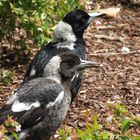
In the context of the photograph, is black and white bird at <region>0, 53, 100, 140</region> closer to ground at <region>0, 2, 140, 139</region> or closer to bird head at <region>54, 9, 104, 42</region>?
ground at <region>0, 2, 140, 139</region>

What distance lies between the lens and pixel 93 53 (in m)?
A: 6.95

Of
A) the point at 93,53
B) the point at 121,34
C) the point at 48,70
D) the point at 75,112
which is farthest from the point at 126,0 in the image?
the point at 48,70

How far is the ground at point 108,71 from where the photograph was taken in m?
5.68

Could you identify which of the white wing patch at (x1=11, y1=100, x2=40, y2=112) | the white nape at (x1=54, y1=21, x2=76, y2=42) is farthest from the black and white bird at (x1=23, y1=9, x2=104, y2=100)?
the white wing patch at (x1=11, y1=100, x2=40, y2=112)

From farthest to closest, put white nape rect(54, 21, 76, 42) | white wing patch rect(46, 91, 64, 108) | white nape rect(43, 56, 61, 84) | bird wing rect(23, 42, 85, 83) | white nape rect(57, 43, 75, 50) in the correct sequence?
white nape rect(54, 21, 76, 42) → white nape rect(57, 43, 75, 50) → bird wing rect(23, 42, 85, 83) → white nape rect(43, 56, 61, 84) → white wing patch rect(46, 91, 64, 108)

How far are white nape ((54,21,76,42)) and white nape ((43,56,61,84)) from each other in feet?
3.34

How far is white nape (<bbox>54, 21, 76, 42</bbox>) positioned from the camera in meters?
5.61

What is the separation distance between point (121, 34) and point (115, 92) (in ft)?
5.70

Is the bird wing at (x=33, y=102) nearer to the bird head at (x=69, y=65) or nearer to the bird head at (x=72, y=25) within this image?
the bird head at (x=69, y=65)

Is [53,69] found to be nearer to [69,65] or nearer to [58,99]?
[69,65]

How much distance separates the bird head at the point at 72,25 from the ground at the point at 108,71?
614mm

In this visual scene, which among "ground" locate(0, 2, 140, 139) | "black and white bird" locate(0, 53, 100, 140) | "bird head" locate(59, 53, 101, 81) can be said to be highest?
"bird head" locate(59, 53, 101, 81)

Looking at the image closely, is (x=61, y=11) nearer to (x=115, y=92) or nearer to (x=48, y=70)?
(x=115, y=92)

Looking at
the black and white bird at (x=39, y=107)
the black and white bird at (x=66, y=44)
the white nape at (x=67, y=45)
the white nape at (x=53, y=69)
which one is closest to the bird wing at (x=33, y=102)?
the black and white bird at (x=39, y=107)
